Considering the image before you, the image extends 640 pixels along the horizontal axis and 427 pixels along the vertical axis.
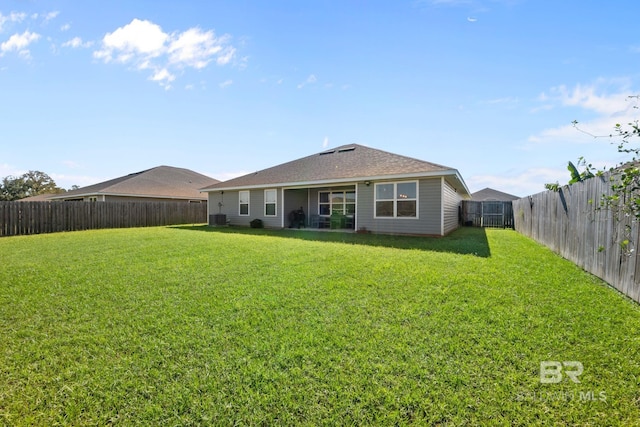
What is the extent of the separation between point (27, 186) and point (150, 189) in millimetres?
38651

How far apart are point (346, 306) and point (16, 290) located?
5.12m

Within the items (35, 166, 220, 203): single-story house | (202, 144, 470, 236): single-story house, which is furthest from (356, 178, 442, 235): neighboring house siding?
(35, 166, 220, 203): single-story house

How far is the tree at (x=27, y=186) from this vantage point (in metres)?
41.7

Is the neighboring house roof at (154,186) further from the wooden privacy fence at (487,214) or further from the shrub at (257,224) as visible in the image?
the wooden privacy fence at (487,214)

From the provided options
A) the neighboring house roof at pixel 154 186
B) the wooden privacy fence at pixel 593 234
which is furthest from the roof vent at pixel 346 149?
the neighboring house roof at pixel 154 186

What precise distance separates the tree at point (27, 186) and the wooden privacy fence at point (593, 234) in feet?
189

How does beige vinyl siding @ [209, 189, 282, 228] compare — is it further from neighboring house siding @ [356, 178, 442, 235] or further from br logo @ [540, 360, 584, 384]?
br logo @ [540, 360, 584, 384]

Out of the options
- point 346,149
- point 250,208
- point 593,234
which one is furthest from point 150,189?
point 593,234

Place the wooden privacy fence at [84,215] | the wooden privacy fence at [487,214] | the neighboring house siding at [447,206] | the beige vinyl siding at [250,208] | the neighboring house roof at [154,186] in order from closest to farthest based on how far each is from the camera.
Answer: the neighboring house siding at [447,206] → the wooden privacy fence at [84,215] → the beige vinyl siding at [250,208] → the wooden privacy fence at [487,214] → the neighboring house roof at [154,186]

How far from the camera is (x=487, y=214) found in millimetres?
18906

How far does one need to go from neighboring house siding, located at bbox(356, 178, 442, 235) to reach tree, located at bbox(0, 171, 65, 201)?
51329 mm

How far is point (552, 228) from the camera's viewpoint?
26.2 ft

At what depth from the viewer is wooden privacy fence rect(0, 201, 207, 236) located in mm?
12828

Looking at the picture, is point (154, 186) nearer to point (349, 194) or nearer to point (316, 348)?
point (349, 194)
